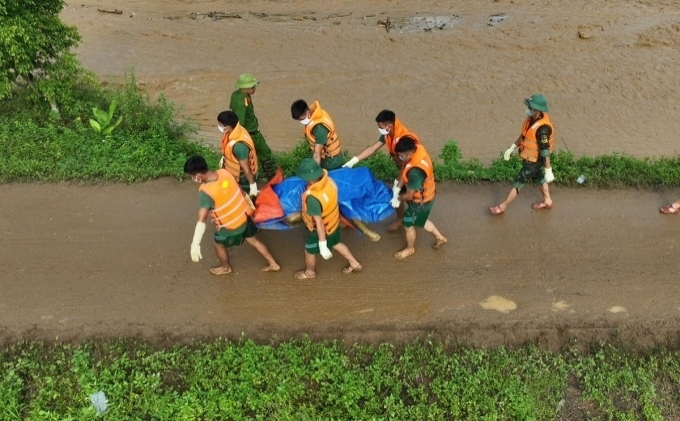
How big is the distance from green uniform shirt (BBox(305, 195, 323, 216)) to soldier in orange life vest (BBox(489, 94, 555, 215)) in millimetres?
2328

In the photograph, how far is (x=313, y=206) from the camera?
4.52 m

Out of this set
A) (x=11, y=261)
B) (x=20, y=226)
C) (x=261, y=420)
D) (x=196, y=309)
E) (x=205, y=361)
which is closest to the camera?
(x=261, y=420)

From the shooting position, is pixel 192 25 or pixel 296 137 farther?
pixel 192 25

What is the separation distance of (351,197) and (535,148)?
79.0 inches

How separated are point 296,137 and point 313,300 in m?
3.95

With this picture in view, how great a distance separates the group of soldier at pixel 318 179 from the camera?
4.54 m

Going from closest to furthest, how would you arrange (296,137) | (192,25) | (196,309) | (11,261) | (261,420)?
(261,420) < (196,309) < (11,261) < (296,137) < (192,25)

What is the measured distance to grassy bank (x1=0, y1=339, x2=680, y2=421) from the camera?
430cm

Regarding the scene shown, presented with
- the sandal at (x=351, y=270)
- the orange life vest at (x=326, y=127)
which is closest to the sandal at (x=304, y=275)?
the sandal at (x=351, y=270)

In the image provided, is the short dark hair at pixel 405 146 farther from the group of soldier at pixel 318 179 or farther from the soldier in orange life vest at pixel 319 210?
the soldier in orange life vest at pixel 319 210

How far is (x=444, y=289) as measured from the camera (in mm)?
5227

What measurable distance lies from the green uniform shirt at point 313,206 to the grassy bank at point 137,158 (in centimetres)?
214

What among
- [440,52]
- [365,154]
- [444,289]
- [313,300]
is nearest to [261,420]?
[313,300]

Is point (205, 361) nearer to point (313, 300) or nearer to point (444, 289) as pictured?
point (313, 300)
